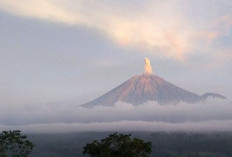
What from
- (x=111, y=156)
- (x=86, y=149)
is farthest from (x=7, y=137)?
(x=111, y=156)

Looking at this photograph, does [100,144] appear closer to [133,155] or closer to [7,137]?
[133,155]

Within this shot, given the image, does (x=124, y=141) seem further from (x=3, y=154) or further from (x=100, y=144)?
(x=3, y=154)

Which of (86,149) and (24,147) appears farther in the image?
(86,149)

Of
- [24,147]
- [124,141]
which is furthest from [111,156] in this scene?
[24,147]

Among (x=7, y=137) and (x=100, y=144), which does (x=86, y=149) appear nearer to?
(x=100, y=144)

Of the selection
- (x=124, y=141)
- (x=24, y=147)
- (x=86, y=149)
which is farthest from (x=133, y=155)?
(x=24, y=147)

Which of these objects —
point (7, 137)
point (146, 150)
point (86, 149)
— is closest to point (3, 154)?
point (7, 137)
